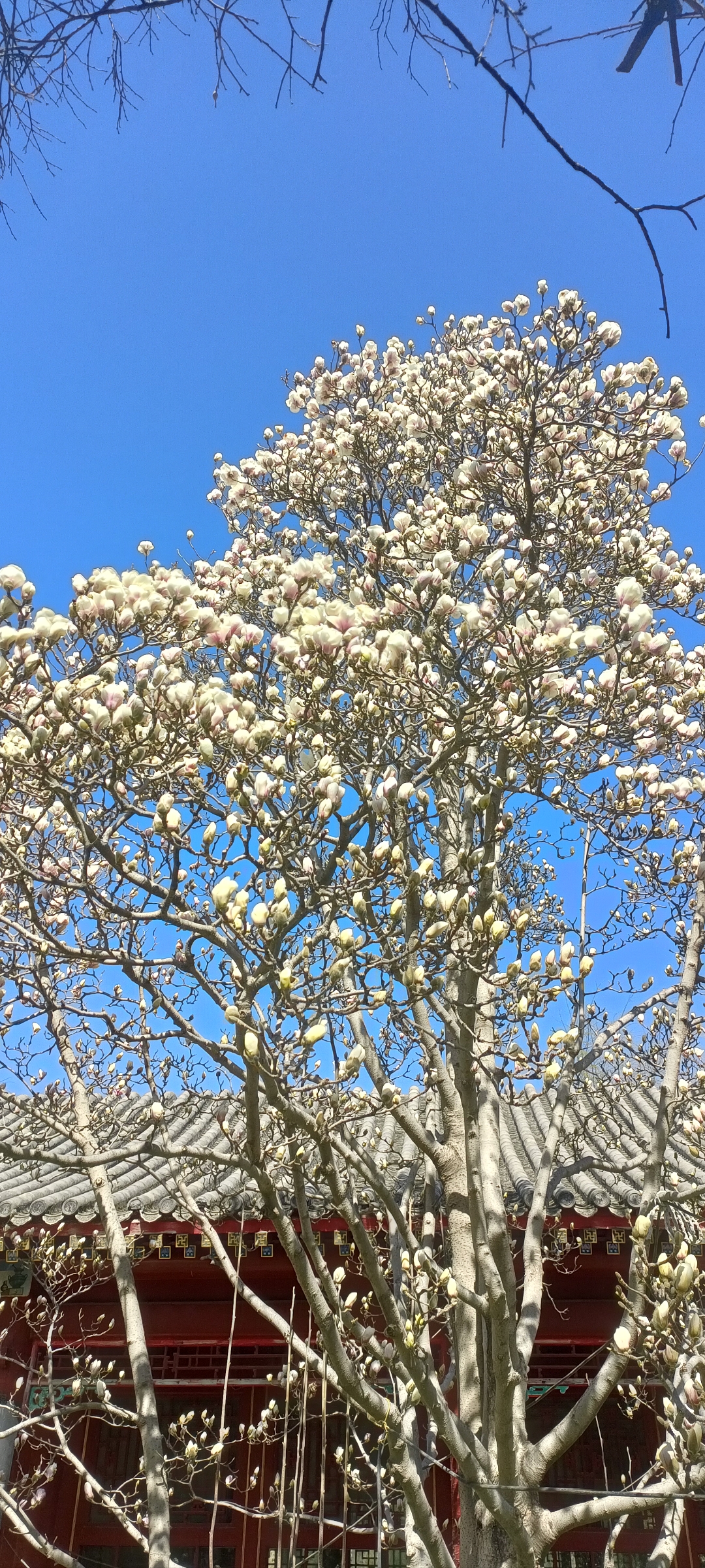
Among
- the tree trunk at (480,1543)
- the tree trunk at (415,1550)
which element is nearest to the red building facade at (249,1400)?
the tree trunk at (415,1550)

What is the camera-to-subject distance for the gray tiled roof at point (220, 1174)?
428 cm

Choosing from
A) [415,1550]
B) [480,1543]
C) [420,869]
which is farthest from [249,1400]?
[420,869]

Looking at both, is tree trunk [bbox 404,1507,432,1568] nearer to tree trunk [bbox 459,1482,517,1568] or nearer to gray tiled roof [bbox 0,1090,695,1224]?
tree trunk [bbox 459,1482,517,1568]

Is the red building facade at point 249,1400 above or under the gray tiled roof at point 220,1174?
under

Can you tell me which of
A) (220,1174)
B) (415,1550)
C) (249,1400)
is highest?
(220,1174)

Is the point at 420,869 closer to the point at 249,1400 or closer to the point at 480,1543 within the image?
the point at 480,1543

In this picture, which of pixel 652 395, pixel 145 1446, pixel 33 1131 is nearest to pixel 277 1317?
pixel 145 1446

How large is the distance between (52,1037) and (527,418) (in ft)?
13.2

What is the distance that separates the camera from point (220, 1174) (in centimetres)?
569

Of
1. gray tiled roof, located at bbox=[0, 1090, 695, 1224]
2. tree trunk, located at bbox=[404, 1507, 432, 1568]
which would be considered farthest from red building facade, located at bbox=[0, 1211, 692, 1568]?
tree trunk, located at bbox=[404, 1507, 432, 1568]

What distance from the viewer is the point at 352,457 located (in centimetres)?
607

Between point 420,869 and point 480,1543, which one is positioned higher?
point 420,869

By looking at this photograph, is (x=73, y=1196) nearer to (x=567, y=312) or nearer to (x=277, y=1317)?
(x=277, y=1317)

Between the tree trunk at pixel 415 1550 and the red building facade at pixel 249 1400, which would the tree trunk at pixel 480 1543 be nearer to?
the tree trunk at pixel 415 1550
